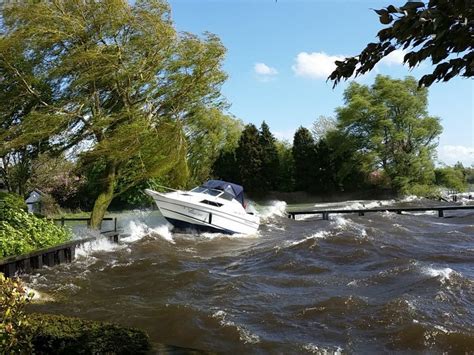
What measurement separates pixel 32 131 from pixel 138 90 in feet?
15.9

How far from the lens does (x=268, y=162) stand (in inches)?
2446

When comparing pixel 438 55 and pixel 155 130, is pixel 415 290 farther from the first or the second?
pixel 155 130

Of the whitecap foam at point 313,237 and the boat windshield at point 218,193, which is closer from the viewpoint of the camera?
the whitecap foam at point 313,237

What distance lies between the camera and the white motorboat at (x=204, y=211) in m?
22.3

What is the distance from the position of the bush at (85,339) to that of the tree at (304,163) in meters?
56.6

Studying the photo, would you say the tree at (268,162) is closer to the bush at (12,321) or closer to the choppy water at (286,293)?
the choppy water at (286,293)

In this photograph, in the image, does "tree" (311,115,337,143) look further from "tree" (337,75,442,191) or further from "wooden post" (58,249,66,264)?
"wooden post" (58,249,66,264)

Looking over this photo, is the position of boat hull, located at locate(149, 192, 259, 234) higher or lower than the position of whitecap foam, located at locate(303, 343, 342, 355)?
higher

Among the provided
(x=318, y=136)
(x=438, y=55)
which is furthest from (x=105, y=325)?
(x=318, y=136)

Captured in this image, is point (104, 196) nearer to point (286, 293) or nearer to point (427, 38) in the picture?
point (286, 293)

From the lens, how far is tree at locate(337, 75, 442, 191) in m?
54.2

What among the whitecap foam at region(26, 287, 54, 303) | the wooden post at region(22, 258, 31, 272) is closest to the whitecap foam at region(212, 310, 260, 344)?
the whitecap foam at region(26, 287, 54, 303)

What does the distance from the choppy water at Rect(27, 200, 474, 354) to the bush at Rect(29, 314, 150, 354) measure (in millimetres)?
1226

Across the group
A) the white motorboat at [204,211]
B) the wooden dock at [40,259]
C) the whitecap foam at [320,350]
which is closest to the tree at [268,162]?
the white motorboat at [204,211]
